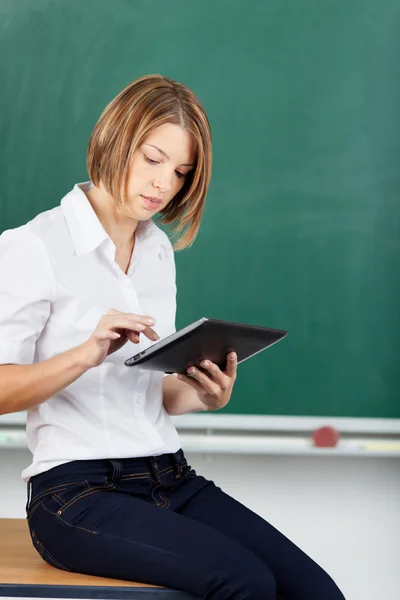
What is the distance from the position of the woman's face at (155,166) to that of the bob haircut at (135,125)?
12mm

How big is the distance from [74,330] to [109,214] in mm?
293

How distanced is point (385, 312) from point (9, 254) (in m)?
1.27

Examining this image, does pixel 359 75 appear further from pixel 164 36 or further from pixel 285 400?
pixel 285 400

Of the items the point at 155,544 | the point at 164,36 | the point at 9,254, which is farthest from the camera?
the point at 164,36

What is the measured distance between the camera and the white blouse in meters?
1.35

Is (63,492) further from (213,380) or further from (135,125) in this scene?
(135,125)

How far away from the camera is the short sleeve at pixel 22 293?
4.34ft

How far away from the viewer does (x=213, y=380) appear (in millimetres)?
1528

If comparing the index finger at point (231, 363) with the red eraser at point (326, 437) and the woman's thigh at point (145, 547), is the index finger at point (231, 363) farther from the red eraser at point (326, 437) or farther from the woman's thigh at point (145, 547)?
the red eraser at point (326, 437)

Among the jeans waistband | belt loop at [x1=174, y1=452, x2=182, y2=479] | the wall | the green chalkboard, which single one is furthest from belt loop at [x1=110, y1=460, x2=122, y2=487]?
the wall

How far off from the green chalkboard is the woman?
0.68m

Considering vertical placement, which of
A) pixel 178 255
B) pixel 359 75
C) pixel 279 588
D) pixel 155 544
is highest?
pixel 359 75

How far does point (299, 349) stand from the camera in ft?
7.50

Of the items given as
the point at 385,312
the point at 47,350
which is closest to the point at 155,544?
the point at 47,350
